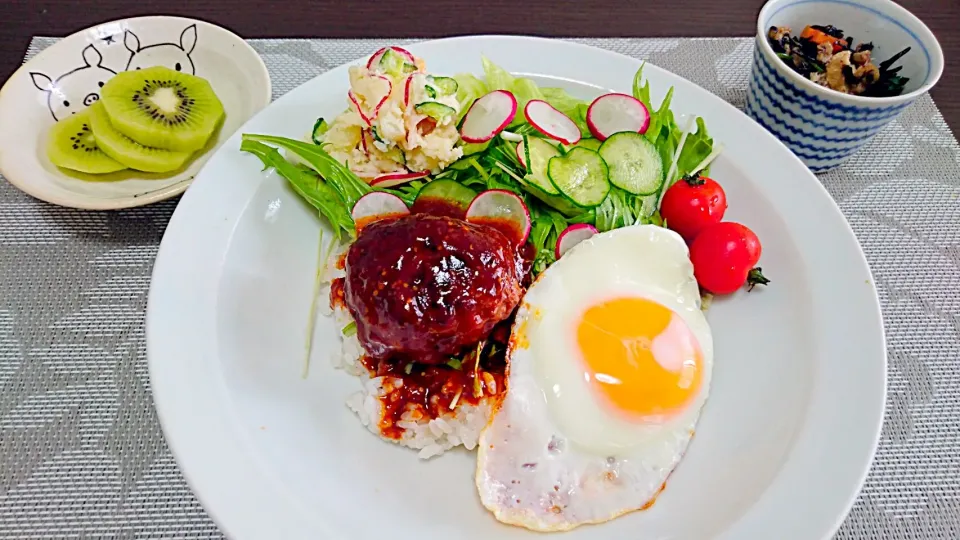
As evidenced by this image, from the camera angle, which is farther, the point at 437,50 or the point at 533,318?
the point at 437,50

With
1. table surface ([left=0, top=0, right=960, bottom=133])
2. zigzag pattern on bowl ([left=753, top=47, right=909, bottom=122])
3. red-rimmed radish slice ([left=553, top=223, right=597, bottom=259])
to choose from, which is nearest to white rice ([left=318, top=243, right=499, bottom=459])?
red-rimmed radish slice ([left=553, top=223, right=597, bottom=259])

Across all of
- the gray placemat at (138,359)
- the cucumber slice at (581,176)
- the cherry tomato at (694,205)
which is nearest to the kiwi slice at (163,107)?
the gray placemat at (138,359)

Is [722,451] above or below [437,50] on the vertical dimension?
below

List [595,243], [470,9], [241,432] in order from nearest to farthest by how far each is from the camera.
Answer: [241,432] < [595,243] < [470,9]

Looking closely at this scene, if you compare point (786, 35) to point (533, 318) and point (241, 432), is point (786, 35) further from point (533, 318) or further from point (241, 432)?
point (241, 432)

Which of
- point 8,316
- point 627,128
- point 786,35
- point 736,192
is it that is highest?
point 786,35

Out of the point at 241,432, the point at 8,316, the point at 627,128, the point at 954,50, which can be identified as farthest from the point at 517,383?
the point at 954,50
